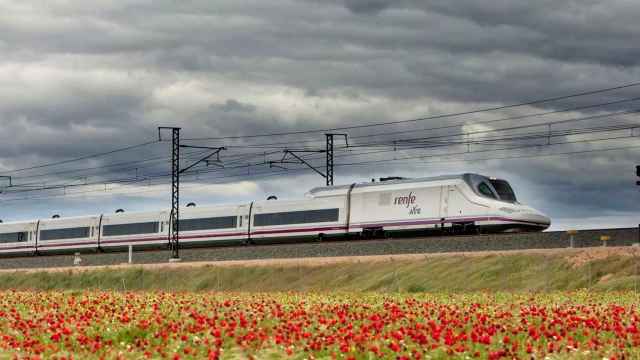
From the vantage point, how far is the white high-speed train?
47.7 metres

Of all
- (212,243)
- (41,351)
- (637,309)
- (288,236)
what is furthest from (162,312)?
(212,243)

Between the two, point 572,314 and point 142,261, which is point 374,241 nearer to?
point 142,261

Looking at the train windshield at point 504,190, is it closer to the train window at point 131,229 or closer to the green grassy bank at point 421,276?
the green grassy bank at point 421,276

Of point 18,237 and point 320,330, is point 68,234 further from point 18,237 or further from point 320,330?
point 320,330

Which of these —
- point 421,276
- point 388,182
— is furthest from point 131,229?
point 421,276

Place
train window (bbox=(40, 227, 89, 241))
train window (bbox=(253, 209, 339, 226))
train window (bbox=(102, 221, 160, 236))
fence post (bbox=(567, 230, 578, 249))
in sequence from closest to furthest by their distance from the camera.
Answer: fence post (bbox=(567, 230, 578, 249)) → train window (bbox=(253, 209, 339, 226)) → train window (bbox=(102, 221, 160, 236)) → train window (bbox=(40, 227, 89, 241))

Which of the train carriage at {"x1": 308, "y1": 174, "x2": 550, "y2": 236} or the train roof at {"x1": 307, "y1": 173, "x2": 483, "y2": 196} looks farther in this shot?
the train roof at {"x1": 307, "y1": 173, "x2": 483, "y2": 196}

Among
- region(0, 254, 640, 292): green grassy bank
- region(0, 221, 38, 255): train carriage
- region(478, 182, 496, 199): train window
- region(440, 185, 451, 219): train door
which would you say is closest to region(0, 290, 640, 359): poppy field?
region(0, 254, 640, 292): green grassy bank

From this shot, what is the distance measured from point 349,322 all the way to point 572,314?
182 inches

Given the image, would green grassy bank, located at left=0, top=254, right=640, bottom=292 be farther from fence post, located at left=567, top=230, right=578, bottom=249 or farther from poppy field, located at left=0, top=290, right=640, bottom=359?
poppy field, located at left=0, top=290, right=640, bottom=359

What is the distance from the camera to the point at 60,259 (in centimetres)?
7569

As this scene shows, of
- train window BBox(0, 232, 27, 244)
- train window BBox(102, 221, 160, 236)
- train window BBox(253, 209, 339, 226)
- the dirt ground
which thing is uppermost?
train window BBox(253, 209, 339, 226)

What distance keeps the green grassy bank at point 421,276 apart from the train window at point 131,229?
15.2m

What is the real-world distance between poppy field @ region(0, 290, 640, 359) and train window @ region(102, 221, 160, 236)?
48.9 meters
